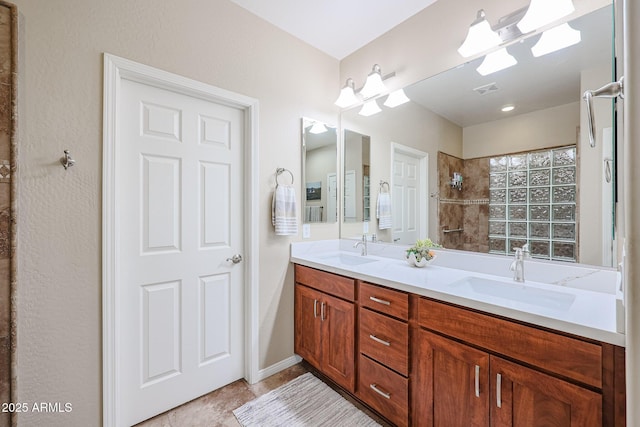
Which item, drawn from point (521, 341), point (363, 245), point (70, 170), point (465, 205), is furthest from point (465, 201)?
point (70, 170)

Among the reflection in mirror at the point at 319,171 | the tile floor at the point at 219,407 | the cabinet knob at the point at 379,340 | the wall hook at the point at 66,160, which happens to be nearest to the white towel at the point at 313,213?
the reflection in mirror at the point at 319,171

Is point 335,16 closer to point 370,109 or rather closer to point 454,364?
point 370,109

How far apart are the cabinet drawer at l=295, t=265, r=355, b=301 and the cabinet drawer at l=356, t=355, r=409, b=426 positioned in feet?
1.22

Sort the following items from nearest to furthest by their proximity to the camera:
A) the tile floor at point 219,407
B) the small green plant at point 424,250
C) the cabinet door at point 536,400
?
the cabinet door at point 536,400, the tile floor at point 219,407, the small green plant at point 424,250

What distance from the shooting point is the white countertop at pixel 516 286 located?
933 mm

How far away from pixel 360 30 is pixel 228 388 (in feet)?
9.03

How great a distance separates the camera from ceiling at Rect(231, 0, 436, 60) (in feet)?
5.99

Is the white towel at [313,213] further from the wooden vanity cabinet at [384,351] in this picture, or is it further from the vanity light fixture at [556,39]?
the vanity light fixture at [556,39]

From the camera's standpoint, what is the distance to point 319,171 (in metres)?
2.33

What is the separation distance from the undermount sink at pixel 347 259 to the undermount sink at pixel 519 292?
0.70 meters

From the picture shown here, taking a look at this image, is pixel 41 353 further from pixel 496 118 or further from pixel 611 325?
pixel 496 118

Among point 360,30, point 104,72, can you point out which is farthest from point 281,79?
point 104,72

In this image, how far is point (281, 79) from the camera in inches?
82.0

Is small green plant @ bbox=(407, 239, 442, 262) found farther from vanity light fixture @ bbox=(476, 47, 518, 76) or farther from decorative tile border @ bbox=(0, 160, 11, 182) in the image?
decorative tile border @ bbox=(0, 160, 11, 182)
